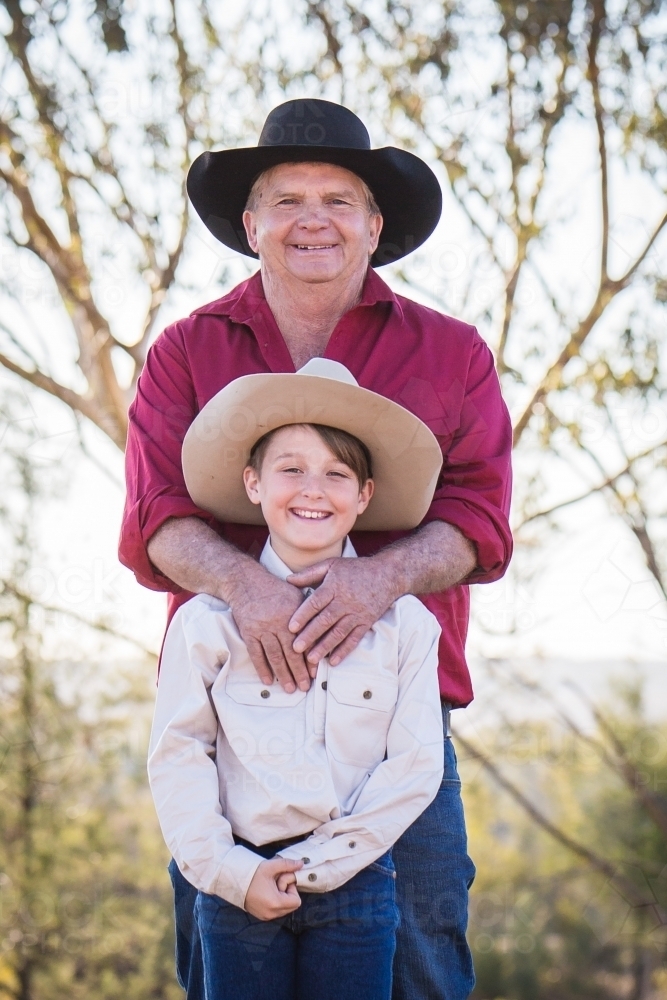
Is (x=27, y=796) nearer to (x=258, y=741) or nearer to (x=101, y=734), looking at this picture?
(x=101, y=734)

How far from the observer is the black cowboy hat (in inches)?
108

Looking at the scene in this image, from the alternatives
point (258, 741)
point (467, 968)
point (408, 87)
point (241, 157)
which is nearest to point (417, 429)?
point (258, 741)

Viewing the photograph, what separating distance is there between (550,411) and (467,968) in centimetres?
544

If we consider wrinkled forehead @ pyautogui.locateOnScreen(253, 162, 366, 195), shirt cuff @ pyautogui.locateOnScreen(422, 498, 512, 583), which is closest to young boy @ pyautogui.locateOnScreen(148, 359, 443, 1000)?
shirt cuff @ pyautogui.locateOnScreen(422, 498, 512, 583)

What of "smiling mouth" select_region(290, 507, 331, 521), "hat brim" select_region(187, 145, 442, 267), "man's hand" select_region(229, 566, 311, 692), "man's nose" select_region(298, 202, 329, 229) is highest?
"hat brim" select_region(187, 145, 442, 267)

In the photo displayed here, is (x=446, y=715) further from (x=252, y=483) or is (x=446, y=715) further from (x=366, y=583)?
(x=252, y=483)

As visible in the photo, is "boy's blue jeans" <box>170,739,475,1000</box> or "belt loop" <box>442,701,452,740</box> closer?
"boy's blue jeans" <box>170,739,475,1000</box>

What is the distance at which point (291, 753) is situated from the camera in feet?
6.79

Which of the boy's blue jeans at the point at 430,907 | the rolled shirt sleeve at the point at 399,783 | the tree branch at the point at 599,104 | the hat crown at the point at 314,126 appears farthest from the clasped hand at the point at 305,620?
the tree branch at the point at 599,104

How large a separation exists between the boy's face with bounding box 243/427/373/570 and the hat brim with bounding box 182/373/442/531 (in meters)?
0.06

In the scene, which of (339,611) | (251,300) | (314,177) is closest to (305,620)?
(339,611)

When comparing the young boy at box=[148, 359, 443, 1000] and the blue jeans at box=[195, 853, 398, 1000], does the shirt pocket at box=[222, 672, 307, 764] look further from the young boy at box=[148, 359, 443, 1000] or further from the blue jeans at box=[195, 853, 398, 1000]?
the blue jeans at box=[195, 853, 398, 1000]

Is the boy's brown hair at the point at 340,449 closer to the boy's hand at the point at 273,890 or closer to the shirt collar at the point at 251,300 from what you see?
the shirt collar at the point at 251,300

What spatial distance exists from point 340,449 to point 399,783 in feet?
2.20
